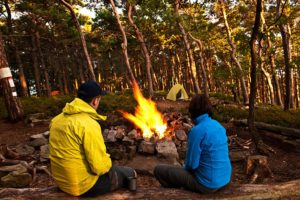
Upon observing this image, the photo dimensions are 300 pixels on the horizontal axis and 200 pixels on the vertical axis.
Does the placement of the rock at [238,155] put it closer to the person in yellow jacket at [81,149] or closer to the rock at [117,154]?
the rock at [117,154]

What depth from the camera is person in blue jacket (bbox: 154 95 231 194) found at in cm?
468

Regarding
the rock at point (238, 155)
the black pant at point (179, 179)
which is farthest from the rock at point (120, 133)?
the black pant at point (179, 179)

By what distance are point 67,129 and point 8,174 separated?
18.0 ft

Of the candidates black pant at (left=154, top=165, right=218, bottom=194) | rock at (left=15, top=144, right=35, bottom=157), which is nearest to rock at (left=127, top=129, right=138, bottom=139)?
rock at (left=15, top=144, right=35, bottom=157)

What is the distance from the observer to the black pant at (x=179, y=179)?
16.0ft

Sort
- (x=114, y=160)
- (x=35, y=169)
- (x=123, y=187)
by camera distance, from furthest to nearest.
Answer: (x=114, y=160) → (x=35, y=169) → (x=123, y=187)

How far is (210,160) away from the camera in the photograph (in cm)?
476

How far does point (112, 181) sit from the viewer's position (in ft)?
15.5

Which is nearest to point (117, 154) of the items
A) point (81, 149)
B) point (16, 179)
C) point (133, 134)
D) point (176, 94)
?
point (133, 134)

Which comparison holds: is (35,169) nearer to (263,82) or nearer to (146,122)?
(146,122)

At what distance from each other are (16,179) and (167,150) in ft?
17.5

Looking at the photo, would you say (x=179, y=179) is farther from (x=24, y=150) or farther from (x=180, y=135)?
(x=24, y=150)

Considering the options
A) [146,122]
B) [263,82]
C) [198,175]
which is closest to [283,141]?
[146,122]

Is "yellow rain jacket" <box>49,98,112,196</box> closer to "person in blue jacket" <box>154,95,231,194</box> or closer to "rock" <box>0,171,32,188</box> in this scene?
"person in blue jacket" <box>154,95,231,194</box>
